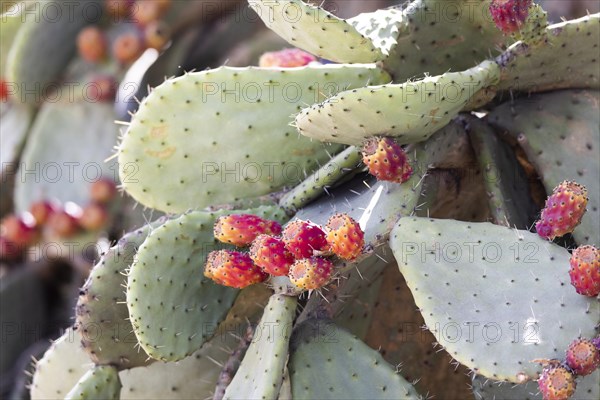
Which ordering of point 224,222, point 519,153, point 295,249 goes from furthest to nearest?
point 519,153 → point 224,222 → point 295,249

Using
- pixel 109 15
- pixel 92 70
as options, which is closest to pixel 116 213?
pixel 92 70

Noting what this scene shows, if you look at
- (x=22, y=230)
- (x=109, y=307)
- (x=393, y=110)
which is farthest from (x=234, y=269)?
(x=22, y=230)

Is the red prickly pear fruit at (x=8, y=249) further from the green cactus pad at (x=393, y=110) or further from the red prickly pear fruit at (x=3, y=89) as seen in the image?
the green cactus pad at (x=393, y=110)

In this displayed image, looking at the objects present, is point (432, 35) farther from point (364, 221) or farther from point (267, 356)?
point (267, 356)

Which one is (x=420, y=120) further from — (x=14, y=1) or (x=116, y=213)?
(x=14, y=1)

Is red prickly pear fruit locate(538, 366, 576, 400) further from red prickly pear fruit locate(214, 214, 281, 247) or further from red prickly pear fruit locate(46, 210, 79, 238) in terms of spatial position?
red prickly pear fruit locate(46, 210, 79, 238)
